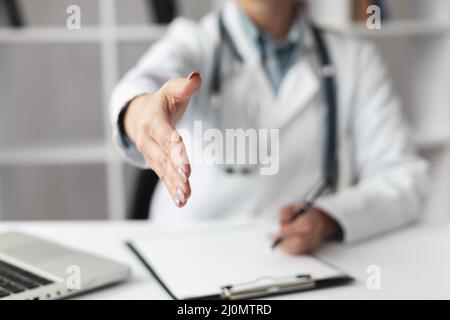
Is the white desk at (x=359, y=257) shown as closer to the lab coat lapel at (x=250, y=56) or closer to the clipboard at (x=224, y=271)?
the clipboard at (x=224, y=271)

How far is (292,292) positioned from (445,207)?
120 centimetres

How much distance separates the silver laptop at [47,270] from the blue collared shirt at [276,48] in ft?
1.56

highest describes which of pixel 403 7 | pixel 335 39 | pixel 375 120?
pixel 403 7

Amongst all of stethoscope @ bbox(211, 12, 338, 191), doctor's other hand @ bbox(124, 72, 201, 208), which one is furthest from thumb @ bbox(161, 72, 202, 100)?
stethoscope @ bbox(211, 12, 338, 191)

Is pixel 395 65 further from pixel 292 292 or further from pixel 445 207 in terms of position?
pixel 292 292

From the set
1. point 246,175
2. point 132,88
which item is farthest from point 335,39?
point 132,88

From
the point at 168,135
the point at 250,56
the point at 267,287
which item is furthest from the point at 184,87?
the point at 250,56

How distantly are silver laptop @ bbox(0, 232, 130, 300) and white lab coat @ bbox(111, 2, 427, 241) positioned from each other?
265mm

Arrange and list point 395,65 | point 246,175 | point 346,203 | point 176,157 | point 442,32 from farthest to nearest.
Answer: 1. point 395,65
2. point 442,32
3. point 246,175
4. point 346,203
5. point 176,157

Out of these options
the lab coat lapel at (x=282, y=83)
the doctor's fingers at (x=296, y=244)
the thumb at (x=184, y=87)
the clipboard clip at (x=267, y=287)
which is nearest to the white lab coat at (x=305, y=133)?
the lab coat lapel at (x=282, y=83)

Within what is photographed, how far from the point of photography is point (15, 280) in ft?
1.49

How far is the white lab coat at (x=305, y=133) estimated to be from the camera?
804mm

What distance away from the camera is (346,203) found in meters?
0.73
